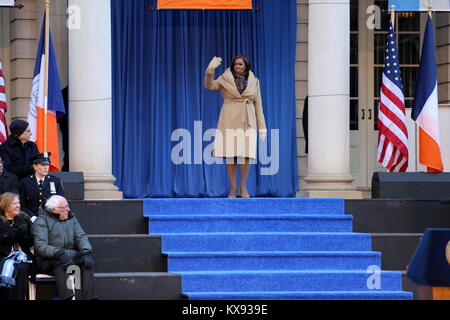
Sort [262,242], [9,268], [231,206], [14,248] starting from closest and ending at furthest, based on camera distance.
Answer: [9,268]
[14,248]
[262,242]
[231,206]

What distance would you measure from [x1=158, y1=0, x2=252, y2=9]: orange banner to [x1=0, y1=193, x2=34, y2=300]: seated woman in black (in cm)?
513

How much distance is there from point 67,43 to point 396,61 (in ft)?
16.4

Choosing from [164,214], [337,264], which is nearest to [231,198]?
[164,214]

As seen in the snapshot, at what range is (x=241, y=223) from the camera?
15.9m

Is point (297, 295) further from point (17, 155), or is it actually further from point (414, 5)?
point (414, 5)

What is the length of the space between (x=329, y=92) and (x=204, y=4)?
2.35 meters

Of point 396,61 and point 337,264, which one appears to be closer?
point 337,264

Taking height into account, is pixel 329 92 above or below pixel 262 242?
above

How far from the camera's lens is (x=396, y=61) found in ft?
57.7

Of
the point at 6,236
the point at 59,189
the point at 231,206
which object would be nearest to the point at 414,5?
the point at 231,206

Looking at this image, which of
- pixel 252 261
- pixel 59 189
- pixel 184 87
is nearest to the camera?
pixel 252 261

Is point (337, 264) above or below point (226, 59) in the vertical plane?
below

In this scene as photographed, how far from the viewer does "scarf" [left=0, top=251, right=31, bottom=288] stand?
1309cm
